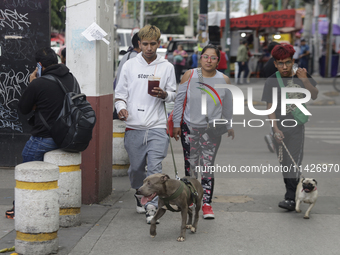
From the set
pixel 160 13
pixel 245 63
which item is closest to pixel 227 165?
pixel 245 63

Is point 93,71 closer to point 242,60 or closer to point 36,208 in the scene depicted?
point 36,208

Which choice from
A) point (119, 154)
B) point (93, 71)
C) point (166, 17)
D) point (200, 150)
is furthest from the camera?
point (166, 17)

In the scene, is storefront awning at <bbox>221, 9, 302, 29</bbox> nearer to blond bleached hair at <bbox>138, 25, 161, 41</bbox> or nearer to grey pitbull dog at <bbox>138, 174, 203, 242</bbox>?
blond bleached hair at <bbox>138, 25, 161, 41</bbox>

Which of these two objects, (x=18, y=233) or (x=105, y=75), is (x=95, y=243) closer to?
(x=18, y=233)

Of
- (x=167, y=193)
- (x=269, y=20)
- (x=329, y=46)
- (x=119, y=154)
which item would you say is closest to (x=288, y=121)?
(x=167, y=193)

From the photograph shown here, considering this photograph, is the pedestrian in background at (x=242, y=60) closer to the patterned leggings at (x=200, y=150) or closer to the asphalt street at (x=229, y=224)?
the asphalt street at (x=229, y=224)

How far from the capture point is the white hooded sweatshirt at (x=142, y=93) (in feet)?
18.5

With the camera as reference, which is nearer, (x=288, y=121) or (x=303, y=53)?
(x=288, y=121)

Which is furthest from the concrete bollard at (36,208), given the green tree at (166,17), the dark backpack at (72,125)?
the green tree at (166,17)

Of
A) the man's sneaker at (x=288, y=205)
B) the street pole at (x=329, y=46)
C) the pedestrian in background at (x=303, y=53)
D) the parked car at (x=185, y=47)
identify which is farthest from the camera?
the parked car at (x=185, y=47)

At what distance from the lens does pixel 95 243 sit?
4.89 m

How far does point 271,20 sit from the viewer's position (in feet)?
89.9

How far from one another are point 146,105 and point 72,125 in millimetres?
948

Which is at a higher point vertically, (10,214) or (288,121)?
(288,121)
